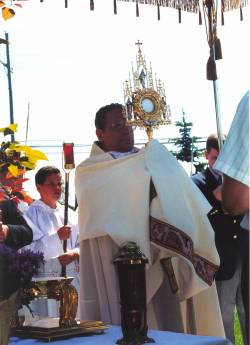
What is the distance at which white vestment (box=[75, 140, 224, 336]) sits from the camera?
11.3ft

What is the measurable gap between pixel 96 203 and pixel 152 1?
3.40 feet

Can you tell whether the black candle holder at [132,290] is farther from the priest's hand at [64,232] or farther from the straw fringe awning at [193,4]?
the priest's hand at [64,232]

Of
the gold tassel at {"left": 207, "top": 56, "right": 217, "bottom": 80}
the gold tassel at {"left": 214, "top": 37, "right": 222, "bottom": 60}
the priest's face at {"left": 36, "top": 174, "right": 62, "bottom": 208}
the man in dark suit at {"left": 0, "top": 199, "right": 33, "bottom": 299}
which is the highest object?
the gold tassel at {"left": 214, "top": 37, "right": 222, "bottom": 60}

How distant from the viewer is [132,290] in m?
2.55

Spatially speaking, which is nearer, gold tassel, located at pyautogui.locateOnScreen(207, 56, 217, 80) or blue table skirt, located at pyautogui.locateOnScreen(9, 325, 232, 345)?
blue table skirt, located at pyautogui.locateOnScreen(9, 325, 232, 345)

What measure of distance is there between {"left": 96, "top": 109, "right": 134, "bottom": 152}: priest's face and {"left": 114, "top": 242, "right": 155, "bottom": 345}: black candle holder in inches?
53.0

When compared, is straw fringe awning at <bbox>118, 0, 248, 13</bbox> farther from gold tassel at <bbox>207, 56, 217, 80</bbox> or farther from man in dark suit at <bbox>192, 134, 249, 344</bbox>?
man in dark suit at <bbox>192, 134, 249, 344</bbox>

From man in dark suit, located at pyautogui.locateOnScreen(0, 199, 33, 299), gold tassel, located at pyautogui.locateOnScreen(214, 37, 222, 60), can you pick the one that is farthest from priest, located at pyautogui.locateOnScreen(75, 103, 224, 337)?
gold tassel, located at pyautogui.locateOnScreen(214, 37, 222, 60)

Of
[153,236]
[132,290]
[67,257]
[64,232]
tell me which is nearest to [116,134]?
[153,236]

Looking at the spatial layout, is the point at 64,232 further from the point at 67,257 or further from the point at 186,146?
the point at 186,146

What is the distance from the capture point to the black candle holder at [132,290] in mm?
2520

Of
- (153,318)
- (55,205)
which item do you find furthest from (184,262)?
(55,205)

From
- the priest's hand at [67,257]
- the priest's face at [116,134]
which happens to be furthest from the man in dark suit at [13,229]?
the priest's hand at [67,257]

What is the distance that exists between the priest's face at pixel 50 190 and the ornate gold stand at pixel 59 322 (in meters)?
2.63
